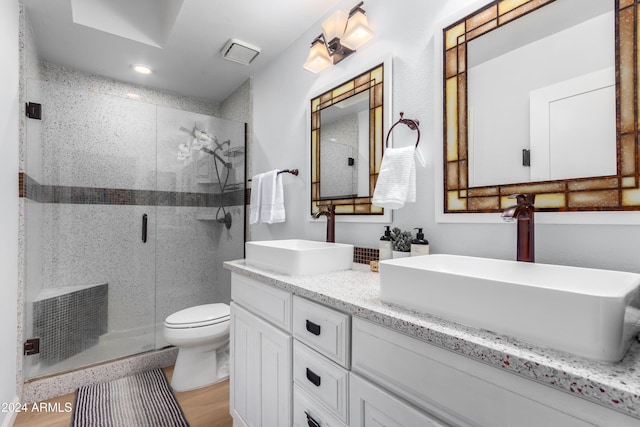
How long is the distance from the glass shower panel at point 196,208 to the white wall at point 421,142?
295mm

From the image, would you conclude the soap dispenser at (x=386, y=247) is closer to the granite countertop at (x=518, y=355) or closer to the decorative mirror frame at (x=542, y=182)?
the decorative mirror frame at (x=542, y=182)

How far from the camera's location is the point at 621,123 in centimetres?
82

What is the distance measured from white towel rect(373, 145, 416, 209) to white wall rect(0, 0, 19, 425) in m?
1.79

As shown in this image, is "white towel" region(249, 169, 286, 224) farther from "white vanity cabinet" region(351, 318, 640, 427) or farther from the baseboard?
the baseboard

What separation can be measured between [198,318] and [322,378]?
1.33m

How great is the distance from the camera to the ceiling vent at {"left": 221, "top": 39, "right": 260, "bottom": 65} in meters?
2.09

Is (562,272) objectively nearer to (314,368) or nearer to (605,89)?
(605,89)

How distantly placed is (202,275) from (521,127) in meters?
2.47

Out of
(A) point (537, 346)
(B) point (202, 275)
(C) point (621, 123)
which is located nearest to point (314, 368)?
(A) point (537, 346)

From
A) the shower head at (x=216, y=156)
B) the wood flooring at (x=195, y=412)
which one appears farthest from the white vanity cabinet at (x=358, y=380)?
the shower head at (x=216, y=156)

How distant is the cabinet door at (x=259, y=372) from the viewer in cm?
112

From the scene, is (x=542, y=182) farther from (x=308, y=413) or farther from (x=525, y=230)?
(x=308, y=413)

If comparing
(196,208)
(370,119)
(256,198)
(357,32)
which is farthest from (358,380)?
(196,208)

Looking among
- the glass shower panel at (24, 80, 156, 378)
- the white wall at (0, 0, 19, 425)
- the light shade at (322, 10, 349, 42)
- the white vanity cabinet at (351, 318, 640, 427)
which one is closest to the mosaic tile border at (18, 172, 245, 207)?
the glass shower panel at (24, 80, 156, 378)
